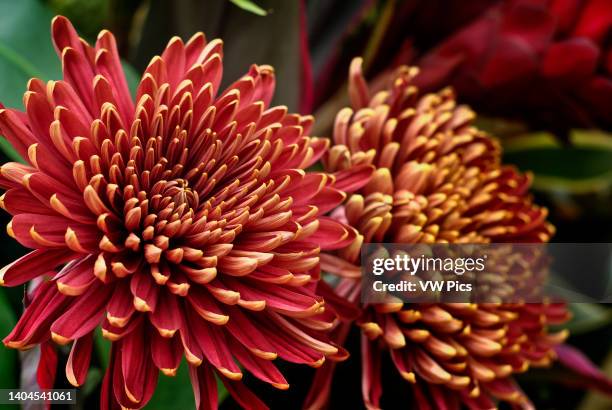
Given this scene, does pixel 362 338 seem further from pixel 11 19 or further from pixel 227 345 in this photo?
pixel 11 19

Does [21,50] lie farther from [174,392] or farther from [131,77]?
[174,392]

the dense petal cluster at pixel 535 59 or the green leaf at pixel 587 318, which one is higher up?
the dense petal cluster at pixel 535 59

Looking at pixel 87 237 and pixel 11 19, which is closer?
pixel 87 237

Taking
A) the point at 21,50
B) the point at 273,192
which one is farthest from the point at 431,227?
the point at 21,50

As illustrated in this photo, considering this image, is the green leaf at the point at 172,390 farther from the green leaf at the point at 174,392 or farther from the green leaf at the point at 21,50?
the green leaf at the point at 21,50

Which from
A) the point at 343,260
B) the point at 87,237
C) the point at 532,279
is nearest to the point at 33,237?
the point at 87,237

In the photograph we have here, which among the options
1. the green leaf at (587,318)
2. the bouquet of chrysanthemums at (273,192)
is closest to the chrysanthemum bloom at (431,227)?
the bouquet of chrysanthemums at (273,192)
